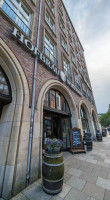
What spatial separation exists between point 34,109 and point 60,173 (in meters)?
2.37

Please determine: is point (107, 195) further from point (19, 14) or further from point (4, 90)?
point (19, 14)

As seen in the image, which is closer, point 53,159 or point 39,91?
point 53,159

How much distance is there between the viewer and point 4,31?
321cm

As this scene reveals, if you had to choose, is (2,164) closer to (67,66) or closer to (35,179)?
(35,179)

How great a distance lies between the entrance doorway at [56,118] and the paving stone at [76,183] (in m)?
2.40

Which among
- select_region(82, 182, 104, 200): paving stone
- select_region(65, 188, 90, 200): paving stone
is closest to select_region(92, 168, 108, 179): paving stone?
select_region(82, 182, 104, 200): paving stone

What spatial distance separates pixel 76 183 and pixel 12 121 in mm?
2992

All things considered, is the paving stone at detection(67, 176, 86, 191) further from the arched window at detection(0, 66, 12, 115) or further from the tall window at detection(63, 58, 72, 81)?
the tall window at detection(63, 58, 72, 81)

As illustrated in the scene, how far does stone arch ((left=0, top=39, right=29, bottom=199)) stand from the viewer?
2.35 m

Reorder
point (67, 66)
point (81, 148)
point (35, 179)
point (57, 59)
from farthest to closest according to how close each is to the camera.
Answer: point (67, 66), point (57, 59), point (81, 148), point (35, 179)

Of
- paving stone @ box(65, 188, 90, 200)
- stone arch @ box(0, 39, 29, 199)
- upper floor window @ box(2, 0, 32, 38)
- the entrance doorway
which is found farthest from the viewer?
the entrance doorway

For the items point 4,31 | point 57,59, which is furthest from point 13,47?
point 57,59

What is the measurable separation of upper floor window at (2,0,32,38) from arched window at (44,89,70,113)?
3.72m

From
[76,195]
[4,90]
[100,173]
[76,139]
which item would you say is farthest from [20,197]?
[76,139]
